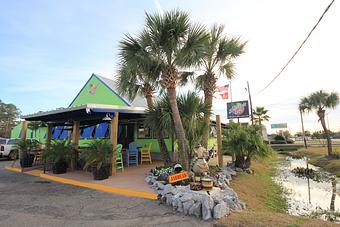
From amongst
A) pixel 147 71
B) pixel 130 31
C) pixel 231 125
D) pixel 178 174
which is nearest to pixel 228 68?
pixel 231 125

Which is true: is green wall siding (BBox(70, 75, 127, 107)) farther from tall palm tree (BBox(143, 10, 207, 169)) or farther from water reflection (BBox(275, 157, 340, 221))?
water reflection (BBox(275, 157, 340, 221))

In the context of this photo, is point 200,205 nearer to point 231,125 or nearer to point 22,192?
point 22,192

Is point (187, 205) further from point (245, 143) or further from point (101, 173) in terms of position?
point (245, 143)

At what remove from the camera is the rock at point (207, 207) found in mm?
4384

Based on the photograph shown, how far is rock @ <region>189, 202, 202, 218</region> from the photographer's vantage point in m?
4.52

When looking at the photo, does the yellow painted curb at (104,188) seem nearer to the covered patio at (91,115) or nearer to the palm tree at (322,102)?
the covered patio at (91,115)

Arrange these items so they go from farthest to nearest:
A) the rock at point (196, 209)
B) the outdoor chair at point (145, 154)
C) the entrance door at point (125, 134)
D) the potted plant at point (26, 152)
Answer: the entrance door at point (125, 134) < the outdoor chair at point (145, 154) < the potted plant at point (26, 152) < the rock at point (196, 209)

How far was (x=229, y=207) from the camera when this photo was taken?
4.82 m

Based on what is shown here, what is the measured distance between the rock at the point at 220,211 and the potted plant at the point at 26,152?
10.4m

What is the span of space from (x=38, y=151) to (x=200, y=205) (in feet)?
34.9

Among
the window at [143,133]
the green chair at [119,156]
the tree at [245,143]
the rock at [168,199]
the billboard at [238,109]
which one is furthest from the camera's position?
the billboard at [238,109]

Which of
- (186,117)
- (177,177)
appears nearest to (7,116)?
(186,117)

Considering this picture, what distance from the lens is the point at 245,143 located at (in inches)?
408

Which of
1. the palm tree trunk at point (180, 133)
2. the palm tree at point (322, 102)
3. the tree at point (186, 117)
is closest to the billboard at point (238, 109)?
the palm tree at point (322, 102)
